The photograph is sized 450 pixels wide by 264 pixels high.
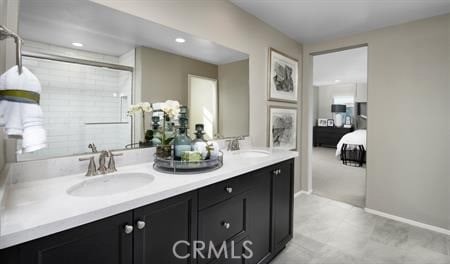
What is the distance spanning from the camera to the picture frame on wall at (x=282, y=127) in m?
2.79

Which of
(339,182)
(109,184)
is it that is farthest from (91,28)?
(339,182)

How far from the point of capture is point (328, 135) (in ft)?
27.3

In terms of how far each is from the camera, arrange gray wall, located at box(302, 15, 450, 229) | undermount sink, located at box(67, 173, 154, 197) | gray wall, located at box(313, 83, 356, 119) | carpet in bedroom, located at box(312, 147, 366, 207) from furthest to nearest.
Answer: gray wall, located at box(313, 83, 356, 119)
carpet in bedroom, located at box(312, 147, 366, 207)
gray wall, located at box(302, 15, 450, 229)
undermount sink, located at box(67, 173, 154, 197)

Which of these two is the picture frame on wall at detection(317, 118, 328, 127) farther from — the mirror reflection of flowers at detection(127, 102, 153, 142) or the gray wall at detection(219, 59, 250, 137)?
the mirror reflection of flowers at detection(127, 102, 153, 142)

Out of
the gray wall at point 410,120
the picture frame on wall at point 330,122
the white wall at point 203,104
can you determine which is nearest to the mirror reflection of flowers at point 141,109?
the white wall at point 203,104

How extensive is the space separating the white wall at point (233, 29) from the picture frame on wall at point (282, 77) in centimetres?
9

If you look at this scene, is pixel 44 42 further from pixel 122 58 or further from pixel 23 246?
pixel 23 246

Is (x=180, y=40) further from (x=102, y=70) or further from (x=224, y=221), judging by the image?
(x=224, y=221)

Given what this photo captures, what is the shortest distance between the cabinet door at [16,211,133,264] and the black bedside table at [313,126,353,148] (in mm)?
8403

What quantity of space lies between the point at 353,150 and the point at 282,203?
4.36 m

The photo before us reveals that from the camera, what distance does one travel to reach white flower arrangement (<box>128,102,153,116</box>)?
5.08 feet

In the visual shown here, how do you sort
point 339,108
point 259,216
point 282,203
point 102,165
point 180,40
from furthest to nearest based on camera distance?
point 339,108 < point 282,203 < point 180,40 < point 259,216 < point 102,165

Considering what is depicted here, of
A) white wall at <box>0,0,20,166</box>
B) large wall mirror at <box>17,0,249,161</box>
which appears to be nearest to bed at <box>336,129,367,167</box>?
large wall mirror at <box>17,0,249,161</box>

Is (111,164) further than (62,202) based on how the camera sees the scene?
Yes
